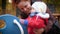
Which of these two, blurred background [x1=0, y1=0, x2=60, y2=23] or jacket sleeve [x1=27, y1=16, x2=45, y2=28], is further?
blurred background [x1=0, y1=0, x2=60, y2=23]

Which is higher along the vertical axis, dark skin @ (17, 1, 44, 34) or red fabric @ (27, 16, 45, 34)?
dark skin @ (17, 1, 44, 34)

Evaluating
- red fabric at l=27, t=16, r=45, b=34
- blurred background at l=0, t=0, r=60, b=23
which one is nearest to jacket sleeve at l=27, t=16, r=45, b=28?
red fabric at l=27, t=16, r=45, b=34

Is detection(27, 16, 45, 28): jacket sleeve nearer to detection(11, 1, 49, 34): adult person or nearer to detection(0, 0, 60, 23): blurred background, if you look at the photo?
detection(11, 1, 49, 34): adult person

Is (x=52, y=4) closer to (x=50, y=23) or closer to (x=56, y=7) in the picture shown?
(x=56, y=7)

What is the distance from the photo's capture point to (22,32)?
57 centimetres

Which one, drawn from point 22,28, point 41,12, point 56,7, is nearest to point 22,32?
point 22,28

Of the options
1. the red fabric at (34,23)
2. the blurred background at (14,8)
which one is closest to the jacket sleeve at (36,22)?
the red fabric at (34,23)

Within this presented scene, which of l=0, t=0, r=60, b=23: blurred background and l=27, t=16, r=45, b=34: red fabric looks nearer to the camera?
l=27, t=16, r=45, b=34: red fabric

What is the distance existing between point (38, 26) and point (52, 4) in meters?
0.25

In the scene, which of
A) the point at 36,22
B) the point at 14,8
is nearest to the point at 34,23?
the point at 36,22

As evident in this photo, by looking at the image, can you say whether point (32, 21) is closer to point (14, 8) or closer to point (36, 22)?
point (36, 22)

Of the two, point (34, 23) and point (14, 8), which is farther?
point (14, 8)

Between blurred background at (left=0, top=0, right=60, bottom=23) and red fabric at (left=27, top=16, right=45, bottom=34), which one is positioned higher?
blurred background at (left=0, top=0, right=60, bottom=23)

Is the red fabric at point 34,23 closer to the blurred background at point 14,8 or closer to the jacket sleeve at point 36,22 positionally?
the jacket sleeve at point 36,22
